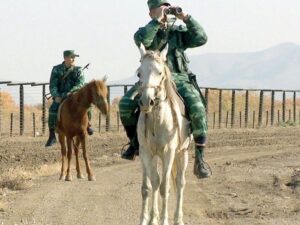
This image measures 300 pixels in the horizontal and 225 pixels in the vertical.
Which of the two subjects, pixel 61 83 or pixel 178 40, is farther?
pixel 61 83

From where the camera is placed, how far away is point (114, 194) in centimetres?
1513

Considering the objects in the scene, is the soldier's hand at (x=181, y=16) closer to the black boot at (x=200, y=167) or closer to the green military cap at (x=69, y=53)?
the black boot at (x=200, y=167)

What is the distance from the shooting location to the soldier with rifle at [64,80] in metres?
18.4

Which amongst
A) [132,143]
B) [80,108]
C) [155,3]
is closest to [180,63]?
[155,3]

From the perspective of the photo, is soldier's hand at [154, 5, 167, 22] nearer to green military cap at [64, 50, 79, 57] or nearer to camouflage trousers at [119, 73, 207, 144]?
camouflage trousers at [119, 73, 207, 144]

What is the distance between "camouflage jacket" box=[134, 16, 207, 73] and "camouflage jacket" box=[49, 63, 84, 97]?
685cm

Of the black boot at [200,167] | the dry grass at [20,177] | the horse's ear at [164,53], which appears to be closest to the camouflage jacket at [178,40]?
the horse's ear at [164,53]

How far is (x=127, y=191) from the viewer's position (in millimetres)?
15570

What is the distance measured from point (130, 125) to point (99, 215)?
6.30 ft

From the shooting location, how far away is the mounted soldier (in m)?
11.3

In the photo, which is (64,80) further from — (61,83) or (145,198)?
(145,198)

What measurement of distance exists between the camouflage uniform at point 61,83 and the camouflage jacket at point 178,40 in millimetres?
6867

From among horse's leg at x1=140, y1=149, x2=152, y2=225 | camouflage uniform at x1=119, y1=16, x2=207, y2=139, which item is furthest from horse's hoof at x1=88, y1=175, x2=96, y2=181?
horse's leg at x1=140, y1=149, x2=152, y2=225

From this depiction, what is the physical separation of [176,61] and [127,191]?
450cm
